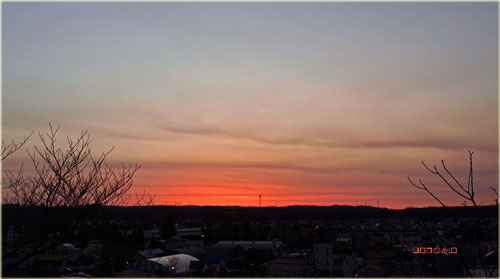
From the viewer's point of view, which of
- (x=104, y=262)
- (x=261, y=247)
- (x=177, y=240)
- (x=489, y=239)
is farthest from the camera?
(x=177, y=240)

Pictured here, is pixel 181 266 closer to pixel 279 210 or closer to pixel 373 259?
pixel 373 259

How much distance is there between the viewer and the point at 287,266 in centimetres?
1919

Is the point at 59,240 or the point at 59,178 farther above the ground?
the point at 59,178

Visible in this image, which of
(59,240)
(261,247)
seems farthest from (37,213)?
(261,247)

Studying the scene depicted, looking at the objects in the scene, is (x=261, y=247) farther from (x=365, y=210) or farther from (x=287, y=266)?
(x=365, y=210)

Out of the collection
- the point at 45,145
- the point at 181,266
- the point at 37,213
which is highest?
the point at 45,145

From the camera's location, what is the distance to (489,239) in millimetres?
3646

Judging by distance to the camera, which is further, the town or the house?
the house

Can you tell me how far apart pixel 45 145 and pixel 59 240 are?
1.23 meters

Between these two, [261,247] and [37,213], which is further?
[261,247]

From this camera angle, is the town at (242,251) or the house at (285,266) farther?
the house at (285,266)

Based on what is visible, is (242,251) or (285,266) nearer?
(285,266)

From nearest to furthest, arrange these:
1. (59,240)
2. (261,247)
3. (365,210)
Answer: (59,240), (261,247), (365,210)

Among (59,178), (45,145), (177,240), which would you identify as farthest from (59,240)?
(177,240)
